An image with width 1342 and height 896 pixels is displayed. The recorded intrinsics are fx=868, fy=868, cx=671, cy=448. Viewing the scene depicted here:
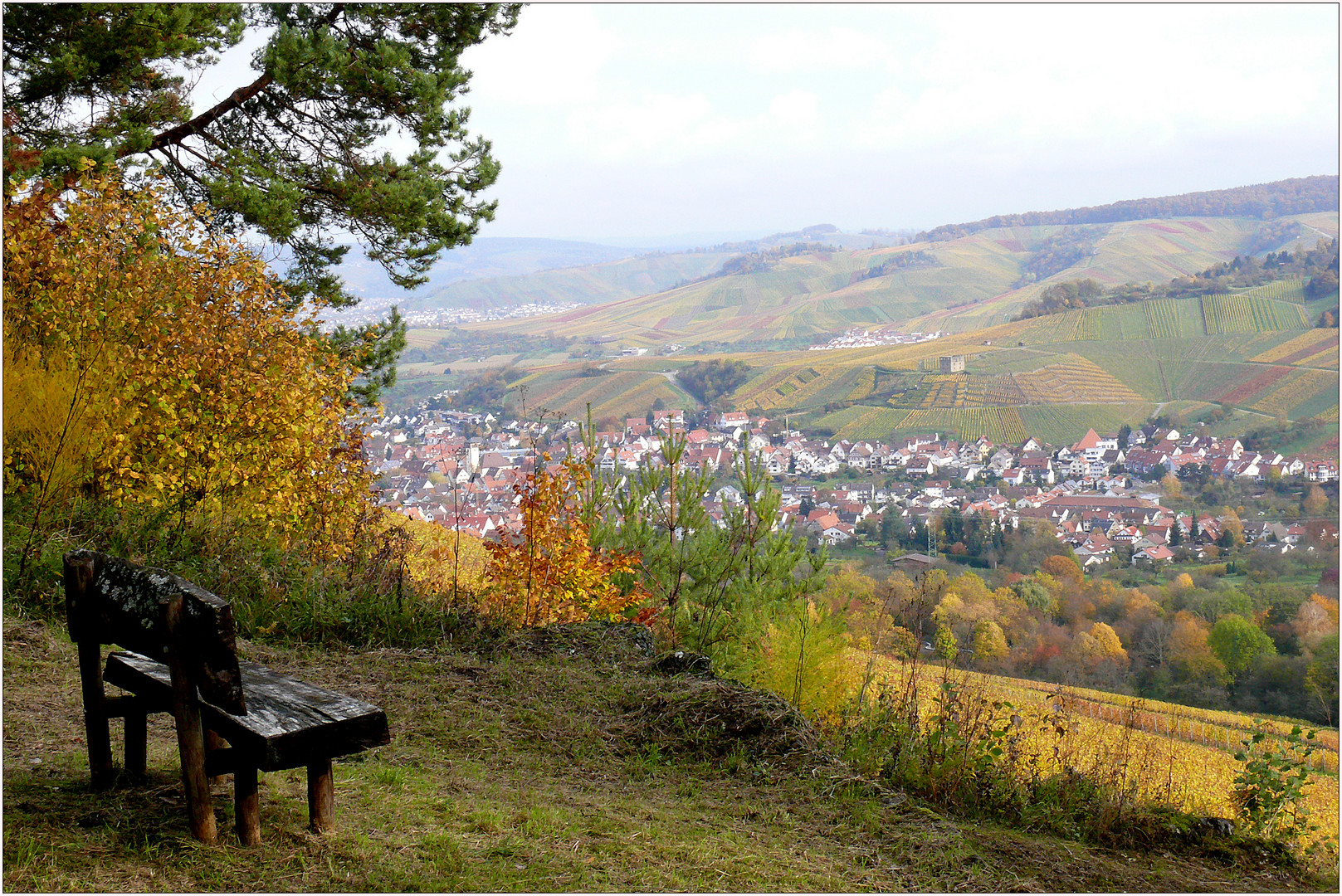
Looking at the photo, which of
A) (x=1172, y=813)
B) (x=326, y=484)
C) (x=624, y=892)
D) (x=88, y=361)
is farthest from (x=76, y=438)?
(x=1172, y=813)

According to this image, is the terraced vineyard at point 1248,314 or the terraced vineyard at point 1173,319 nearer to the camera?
the terraced vineyard at point 1248,314

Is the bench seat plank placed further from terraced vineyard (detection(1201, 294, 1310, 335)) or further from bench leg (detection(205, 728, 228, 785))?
terraced vineyard (detection(1201, 294, 1310, 335))

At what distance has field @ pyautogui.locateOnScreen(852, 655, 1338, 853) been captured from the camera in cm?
441

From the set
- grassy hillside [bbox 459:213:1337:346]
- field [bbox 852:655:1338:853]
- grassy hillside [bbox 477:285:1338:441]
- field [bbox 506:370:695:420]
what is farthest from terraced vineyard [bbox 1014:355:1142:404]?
field [bbox 852:655:1338:853]

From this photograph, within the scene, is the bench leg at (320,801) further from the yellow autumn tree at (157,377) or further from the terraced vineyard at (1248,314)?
the terraced vineyard at (1248,314)

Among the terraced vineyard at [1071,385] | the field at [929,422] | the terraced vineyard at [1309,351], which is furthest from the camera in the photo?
the terraced vineyard at [1071,385]

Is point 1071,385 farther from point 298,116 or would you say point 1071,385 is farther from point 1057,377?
point 298,116

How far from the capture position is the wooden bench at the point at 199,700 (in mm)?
2297

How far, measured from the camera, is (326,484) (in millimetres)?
7246

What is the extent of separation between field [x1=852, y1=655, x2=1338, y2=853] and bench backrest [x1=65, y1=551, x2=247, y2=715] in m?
3.44

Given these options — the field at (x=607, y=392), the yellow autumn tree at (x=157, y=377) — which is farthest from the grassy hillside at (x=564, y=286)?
the yellow autumn tree at (x=157, y=377)

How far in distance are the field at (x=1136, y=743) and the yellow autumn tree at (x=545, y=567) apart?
229 cm

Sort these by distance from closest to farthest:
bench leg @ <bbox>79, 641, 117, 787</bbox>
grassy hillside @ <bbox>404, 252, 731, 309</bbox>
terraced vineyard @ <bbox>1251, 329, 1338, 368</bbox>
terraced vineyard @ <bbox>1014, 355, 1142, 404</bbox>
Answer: bench leg @ <bbox>79, 641, 117, 787</bbox> < terraced vineyard @ <bbox>1251, 329, 1338, 368</bbox> < terraced vineyard @ <bbox>1014, 355, 1142, 404</bbox> < grassy hillside @ <bbox>404, 252, 731, 309</bbox>

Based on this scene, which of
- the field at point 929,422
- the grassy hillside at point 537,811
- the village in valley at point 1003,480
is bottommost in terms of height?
the village in valley at point 1003,480
